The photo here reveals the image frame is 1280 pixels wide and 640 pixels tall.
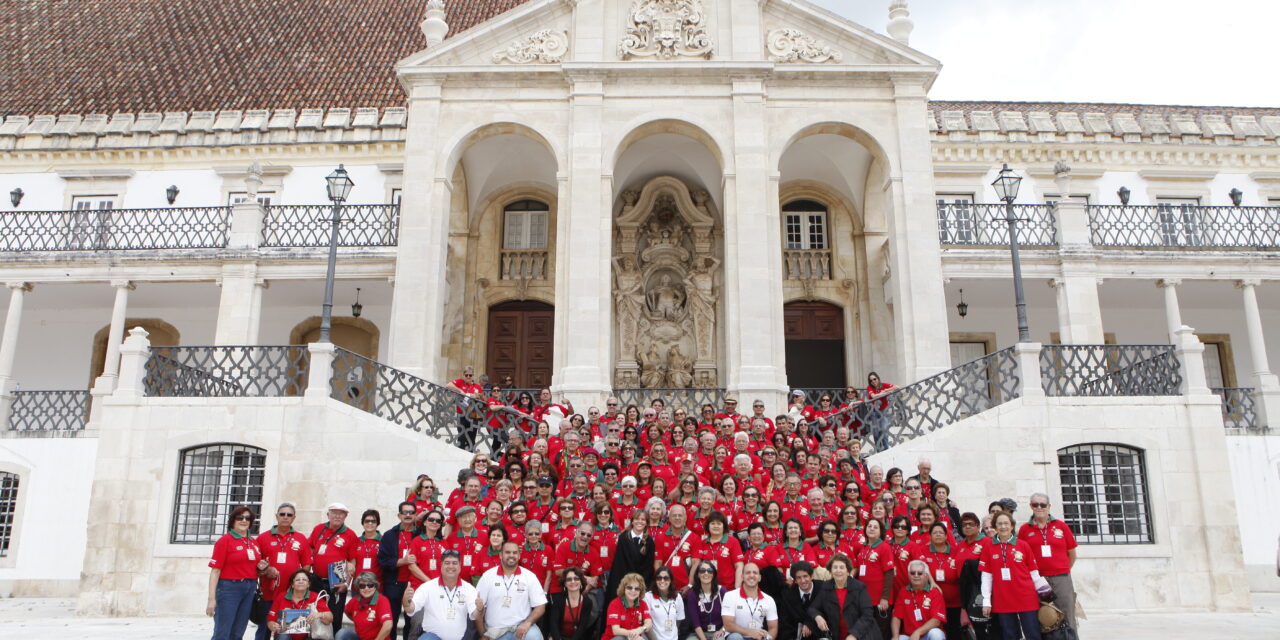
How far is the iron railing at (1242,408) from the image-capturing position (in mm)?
17062

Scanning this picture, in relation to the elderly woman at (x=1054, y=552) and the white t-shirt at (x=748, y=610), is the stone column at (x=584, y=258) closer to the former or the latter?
the white t-shirt at (x=748, y=610)

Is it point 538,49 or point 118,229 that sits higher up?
point 538,49

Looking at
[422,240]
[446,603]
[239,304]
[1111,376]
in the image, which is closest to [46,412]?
[239,304]

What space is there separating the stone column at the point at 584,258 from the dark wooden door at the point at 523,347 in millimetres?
3986

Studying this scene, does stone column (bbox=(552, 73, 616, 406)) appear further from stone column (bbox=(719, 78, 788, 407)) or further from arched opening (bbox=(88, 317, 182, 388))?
arched opening (bbox=(88, 317, 182, 388))

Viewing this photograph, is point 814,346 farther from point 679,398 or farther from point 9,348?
point 9,348

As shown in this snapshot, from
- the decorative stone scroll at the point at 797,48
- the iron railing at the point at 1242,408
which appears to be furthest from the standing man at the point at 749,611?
the iron railing at the point at 1242,408

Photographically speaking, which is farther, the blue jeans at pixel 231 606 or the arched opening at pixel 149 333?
the arched opening at pixel 149 333

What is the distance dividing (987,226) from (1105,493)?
26.1 feet

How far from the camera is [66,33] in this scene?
26.5 meters

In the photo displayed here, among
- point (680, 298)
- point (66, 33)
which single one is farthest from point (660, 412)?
point (66, 33)

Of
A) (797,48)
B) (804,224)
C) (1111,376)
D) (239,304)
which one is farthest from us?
(804,224)

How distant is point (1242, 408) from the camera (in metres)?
17.2

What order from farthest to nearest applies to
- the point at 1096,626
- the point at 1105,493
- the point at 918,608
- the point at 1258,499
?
the point at 1258,499
the point at 1105,493
the point at 1096,626
the point at 918,608
